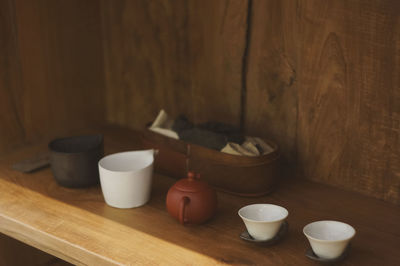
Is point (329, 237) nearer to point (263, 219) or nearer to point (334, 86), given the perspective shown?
point (263, 219)

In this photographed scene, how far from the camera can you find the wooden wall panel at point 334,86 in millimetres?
1272

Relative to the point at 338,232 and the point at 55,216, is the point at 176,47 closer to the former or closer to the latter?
the point at 55,216

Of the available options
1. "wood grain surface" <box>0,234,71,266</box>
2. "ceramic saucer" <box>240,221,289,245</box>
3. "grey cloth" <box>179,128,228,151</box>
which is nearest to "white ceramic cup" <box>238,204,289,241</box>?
"ceramic saucer" <box>240,221,289,245</box>

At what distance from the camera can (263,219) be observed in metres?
1.19

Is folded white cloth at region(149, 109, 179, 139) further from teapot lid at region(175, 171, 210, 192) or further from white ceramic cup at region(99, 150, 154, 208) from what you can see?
teapot lid at region(175, 171, 210, 192)

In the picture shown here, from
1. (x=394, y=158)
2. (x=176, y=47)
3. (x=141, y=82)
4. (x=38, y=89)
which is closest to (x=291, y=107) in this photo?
(x=394, y=158)

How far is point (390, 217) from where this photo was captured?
1285 millimetres

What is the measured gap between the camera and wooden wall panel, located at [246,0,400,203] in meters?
1.27

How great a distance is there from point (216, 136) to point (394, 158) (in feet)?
1.56

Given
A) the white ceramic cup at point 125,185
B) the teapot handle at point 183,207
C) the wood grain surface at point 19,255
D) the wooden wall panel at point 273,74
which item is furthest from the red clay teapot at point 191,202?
the wood grain surface at point 19,255

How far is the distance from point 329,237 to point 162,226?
1.31ft

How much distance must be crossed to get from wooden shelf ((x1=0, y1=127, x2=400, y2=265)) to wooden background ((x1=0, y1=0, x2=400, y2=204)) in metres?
0.12

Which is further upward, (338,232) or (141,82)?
(141,82)

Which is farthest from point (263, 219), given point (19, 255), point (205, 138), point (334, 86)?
point (19, 255)
